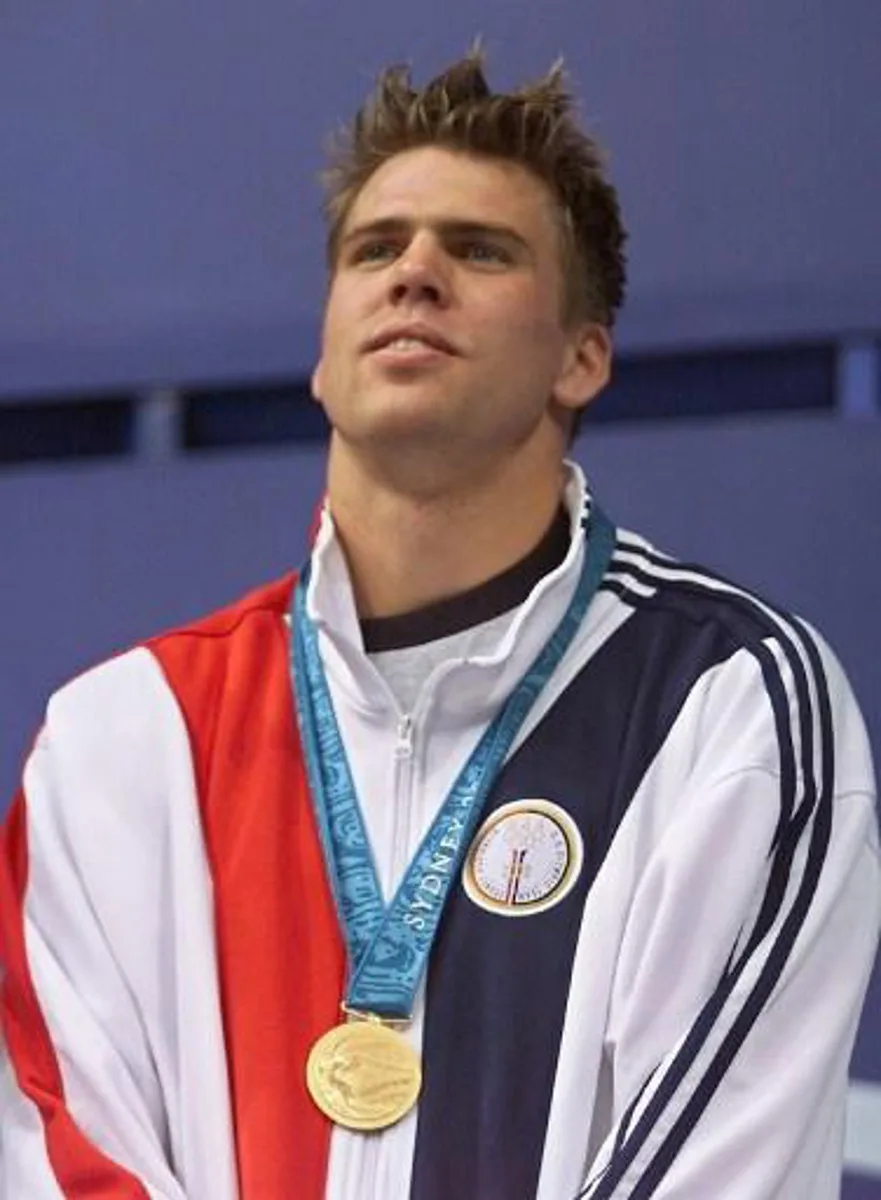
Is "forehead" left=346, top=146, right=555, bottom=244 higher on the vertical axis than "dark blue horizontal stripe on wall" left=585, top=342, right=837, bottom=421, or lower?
higher

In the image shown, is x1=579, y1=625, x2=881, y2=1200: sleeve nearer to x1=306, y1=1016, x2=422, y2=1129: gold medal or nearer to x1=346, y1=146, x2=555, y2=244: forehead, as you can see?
x1=306, y1=1016, x2=422, y2=1129: gold medal

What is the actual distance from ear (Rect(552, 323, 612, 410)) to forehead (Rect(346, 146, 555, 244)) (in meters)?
0.09

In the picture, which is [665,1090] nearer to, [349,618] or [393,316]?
[349,618]

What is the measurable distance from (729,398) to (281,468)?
0.46 meters

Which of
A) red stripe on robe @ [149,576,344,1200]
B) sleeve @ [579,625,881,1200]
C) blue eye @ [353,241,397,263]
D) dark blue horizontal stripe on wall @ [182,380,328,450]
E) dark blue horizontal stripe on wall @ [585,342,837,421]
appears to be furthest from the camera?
dark blue horizontal stripe on wall @ [182,380,328,450]

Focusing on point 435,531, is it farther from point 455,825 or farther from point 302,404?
point 302,404

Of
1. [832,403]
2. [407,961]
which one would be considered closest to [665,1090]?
[407,961]

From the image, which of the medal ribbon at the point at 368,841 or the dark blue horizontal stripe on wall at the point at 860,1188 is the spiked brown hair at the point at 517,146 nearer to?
the medal ribbon at the point at 368,841

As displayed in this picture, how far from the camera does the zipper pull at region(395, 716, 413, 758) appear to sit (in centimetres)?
174

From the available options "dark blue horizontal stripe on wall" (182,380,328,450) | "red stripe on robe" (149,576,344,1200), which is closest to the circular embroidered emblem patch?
"red stripe on robe" (149,576,344,1200)

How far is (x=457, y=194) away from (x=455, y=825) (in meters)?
0.49

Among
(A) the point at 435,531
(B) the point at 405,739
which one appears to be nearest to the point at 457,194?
(A) the point at 435,531

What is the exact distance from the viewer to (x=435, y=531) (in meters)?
1.80

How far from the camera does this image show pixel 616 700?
1.72 m
